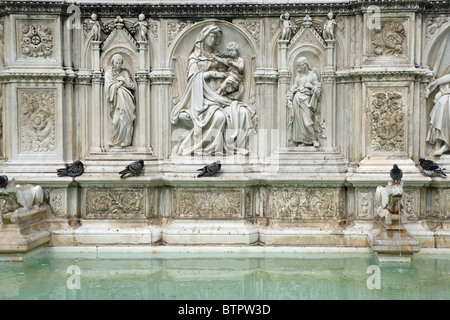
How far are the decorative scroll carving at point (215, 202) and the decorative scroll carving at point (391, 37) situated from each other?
163 inches

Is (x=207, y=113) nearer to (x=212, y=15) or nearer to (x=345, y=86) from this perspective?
(x=212, y=15)

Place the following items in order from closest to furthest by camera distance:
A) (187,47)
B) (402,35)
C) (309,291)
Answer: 1. (309,291)
2. (402,35)
3. (187,47)

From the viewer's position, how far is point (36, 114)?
1195 centimetres

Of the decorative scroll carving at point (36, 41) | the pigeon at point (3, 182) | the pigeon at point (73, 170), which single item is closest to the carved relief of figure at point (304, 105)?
the pigeon at point (73, 170)

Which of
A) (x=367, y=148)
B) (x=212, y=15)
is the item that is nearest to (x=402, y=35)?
(x=367, y=148)

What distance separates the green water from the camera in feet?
29.4

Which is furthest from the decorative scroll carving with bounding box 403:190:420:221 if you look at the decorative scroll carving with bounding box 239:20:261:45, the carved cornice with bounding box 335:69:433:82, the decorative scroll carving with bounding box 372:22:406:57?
the decorative scroll carving with bounding box 239:20:261:45

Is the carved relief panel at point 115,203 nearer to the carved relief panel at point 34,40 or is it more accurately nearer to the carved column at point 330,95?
the carved relief panel at point 34,40

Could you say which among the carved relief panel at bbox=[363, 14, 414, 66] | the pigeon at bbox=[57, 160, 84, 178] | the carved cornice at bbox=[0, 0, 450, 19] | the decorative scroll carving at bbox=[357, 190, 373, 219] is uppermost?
the carved cornice at bbox=[0, 0, 450, 19]

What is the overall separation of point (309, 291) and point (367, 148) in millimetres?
3728

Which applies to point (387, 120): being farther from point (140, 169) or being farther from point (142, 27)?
point (142, 27)

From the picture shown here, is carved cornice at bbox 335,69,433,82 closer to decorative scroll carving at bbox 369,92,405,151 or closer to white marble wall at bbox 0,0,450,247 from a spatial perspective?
white marble wall at bbox 0,0,450,247

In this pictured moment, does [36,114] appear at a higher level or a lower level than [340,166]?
higher

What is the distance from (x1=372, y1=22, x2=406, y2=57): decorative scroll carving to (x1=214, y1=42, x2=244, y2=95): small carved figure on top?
9.06 ft
